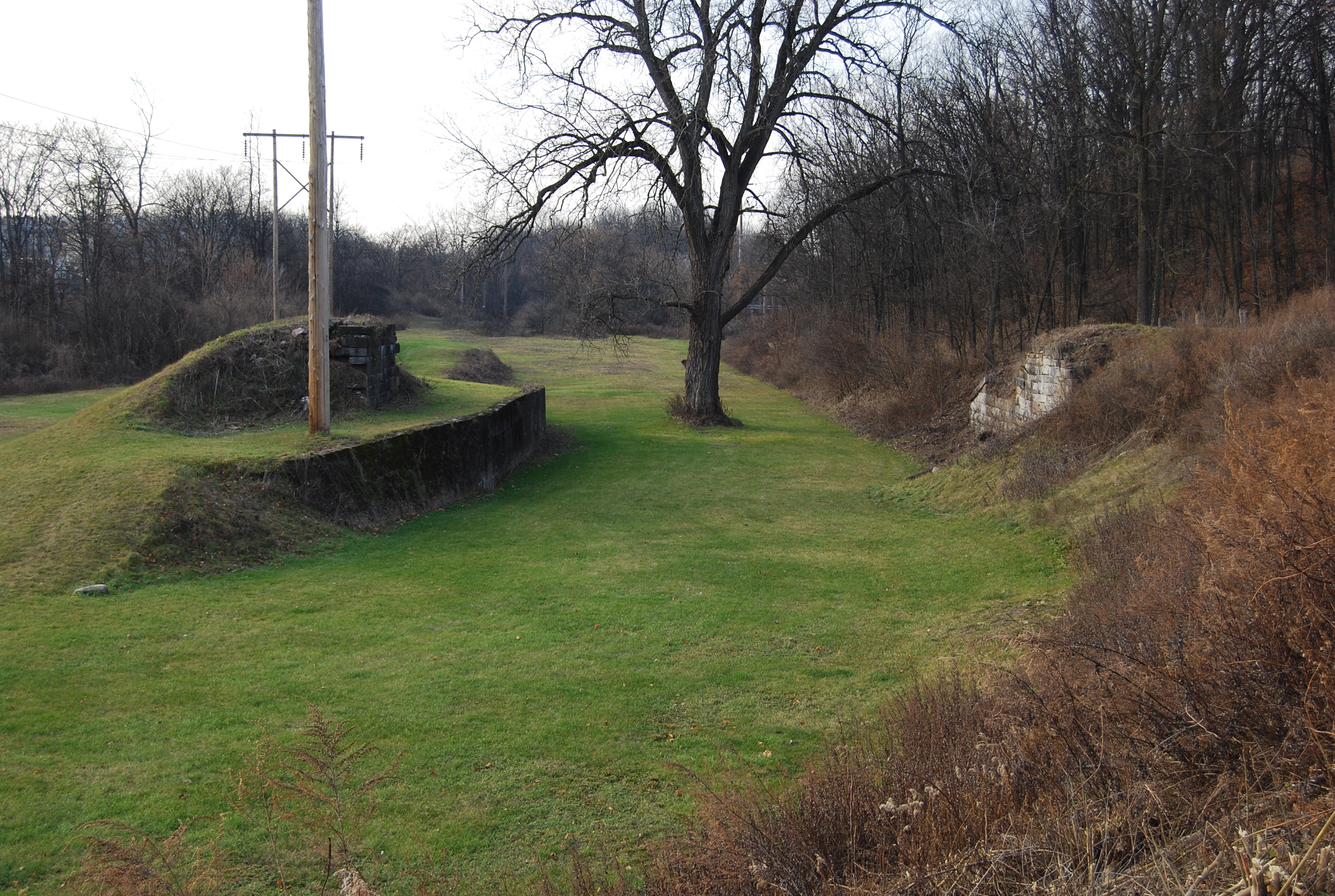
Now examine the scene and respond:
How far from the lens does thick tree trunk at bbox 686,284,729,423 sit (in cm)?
2181

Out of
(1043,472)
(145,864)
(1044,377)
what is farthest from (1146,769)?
(1044,377)

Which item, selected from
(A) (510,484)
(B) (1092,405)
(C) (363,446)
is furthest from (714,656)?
(A) (510,484)

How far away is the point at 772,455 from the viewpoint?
18.4 meters

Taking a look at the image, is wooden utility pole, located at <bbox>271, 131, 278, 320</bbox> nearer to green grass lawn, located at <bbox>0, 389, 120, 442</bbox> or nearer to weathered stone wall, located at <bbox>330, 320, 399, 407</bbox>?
green grass lawn, located at <bbox>0, 389, 120, 442</bbox>

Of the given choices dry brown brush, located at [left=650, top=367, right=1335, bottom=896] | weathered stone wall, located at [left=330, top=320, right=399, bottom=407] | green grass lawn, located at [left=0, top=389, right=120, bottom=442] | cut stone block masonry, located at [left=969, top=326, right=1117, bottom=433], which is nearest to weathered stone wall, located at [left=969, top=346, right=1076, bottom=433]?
cut stone block masonry, located at [left=969, top=326, right=1117, bottom=433]

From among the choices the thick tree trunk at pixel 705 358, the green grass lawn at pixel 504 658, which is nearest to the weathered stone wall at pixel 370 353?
the green grass lawn at pixel 504 658

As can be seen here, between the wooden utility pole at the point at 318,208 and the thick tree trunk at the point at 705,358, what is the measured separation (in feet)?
36.8

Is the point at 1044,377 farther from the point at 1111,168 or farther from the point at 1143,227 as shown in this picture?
the point at 1111,168

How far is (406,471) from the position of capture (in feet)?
41.2

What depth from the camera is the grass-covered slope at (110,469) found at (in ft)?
26.9

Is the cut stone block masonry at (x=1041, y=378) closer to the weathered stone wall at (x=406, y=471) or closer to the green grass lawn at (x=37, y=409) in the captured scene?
the weathered stone wall at (x=406, y=471)

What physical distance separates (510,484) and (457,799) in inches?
438

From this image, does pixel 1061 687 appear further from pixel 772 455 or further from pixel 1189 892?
pixel 772 455

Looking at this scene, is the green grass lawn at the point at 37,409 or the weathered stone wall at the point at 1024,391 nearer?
the weathered stone wall at the point at 1024,391
